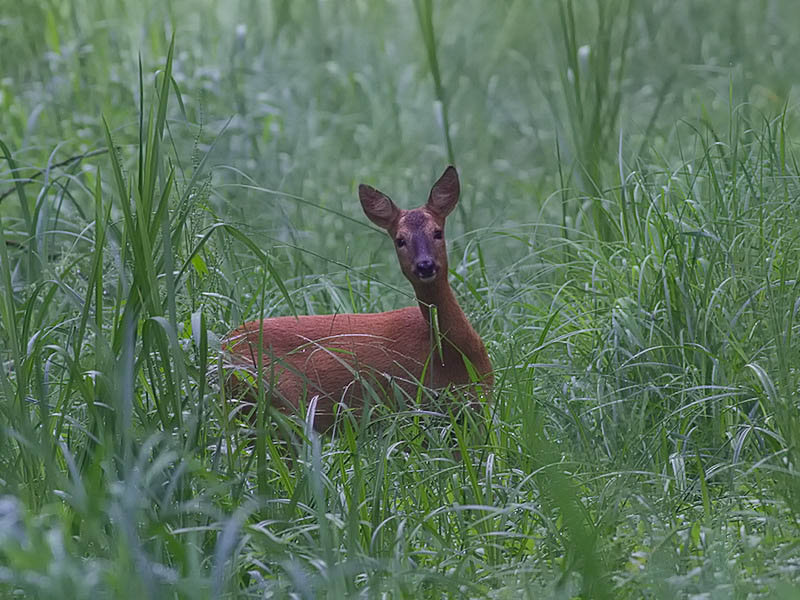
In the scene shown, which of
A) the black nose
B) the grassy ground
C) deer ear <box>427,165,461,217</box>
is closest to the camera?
the grassy ground

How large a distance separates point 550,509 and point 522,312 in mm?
1702

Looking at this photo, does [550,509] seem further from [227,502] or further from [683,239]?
[683,239]

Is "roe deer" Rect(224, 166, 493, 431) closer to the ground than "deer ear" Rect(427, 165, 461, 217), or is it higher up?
closer to the ground

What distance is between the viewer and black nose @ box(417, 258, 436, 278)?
3.56m

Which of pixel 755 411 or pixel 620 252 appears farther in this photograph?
pixel 620 252

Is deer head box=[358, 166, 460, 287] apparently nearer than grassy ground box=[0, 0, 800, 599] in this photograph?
No

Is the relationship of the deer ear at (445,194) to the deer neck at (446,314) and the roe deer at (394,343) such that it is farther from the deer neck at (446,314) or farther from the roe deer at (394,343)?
the deer neck at (446,314)

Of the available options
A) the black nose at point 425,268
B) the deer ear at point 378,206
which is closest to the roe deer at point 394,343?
the black nose at point 425,268

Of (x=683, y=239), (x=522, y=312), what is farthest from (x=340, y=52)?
(x=683, y=239)

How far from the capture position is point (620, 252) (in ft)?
12.8

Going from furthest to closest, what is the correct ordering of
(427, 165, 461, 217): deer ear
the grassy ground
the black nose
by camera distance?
1. (427, 165, 461, 217): deer ear
2. the black nose
3. the grassy ground

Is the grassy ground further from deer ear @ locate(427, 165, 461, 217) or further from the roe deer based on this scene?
deer ear @ locate(427, 165, 461, 217)

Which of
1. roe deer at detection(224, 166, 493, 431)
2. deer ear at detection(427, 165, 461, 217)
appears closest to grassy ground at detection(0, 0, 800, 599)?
roe deer at detection(224, 166, 493, 431)

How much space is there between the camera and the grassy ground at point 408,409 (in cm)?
222
